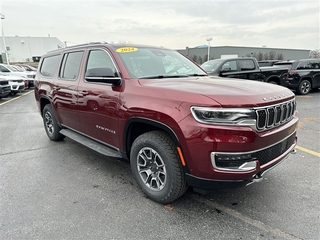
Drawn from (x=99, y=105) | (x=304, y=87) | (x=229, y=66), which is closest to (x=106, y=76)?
(x=99, y=105)

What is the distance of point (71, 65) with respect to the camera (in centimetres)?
421

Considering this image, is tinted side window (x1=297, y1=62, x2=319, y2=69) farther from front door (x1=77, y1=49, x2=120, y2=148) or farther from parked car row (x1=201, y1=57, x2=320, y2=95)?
front door (x1=77, y1=49, x2=120, y2=148)

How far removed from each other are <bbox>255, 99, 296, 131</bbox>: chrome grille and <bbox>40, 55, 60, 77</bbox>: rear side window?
407cm

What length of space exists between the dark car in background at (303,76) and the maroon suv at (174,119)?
30.1 feet

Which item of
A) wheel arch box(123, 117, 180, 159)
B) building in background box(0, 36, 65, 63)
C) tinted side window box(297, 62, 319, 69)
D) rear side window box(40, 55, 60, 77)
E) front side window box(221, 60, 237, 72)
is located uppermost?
building in background box(0, 36, 65, 63)

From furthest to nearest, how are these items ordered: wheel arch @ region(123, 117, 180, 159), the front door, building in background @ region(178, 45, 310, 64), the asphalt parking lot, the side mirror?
building in background @ region(178, 45, 310, 64), the front door, the side mirror, wheel arch @ region(123, 117, 180, 159), the asphalt parking lot

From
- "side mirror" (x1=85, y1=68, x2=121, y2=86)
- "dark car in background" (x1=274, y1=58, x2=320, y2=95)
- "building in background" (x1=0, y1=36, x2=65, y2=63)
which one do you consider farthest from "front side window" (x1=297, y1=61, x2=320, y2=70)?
"building in background" (x1=0, y1=36, x2=65, y2=63)

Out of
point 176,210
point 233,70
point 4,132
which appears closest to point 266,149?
point 176,210

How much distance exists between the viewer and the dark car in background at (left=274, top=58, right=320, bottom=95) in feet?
36.6

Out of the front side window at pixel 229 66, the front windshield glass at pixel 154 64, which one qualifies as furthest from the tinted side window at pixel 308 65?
the front windshield glass at pixel 154 64

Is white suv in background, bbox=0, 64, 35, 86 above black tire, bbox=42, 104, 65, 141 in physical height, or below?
above

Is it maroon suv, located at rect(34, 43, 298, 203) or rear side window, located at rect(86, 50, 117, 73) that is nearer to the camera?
maroon suv, located at rect(34, 43, 298, 203)

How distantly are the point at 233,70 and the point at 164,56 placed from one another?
22.1 feet

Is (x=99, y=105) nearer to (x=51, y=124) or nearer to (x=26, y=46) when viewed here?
(x=51, y=124)
